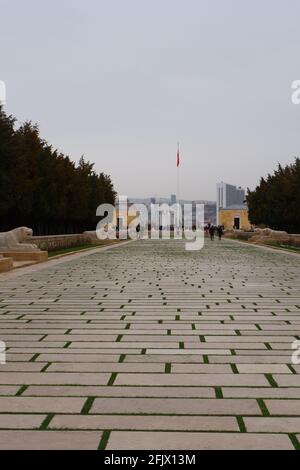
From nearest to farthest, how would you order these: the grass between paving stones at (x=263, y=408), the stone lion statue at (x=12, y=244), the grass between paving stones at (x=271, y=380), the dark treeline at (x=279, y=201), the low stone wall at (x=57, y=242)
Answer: the grass between paving stones at (x=263, y=408) → the grass between paving stones at (x=271, y=380) → the stone lion statue at (x=12, y=244) → the low stone wall at (x=57, y=242) → the dark treeline at (x=279, y=201)

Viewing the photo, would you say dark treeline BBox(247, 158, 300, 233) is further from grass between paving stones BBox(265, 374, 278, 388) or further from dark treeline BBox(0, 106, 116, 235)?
grass between paving stones BBox(265, 374, 278, 388)

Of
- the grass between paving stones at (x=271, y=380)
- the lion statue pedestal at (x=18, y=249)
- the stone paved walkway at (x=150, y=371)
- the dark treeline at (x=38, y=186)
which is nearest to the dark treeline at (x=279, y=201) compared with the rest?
the dark treeline at (x=38, y=186)

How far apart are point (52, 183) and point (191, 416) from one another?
1170 inches

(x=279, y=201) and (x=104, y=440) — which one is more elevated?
(x=279, y=201)

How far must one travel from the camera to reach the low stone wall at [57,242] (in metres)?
27.0

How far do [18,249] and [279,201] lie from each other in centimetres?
3169

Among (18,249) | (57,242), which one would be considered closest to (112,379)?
(18,249)

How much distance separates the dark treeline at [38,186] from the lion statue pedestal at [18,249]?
4753 millimetres

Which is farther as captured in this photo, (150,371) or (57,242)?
(57,242)

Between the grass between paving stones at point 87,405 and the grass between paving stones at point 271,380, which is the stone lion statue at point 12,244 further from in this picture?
the grass between paving stones at point 87,405

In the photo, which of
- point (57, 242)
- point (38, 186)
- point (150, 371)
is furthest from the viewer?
point (38, 186)

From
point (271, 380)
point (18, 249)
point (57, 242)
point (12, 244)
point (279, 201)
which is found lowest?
point (57, 242)

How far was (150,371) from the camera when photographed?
5.09m

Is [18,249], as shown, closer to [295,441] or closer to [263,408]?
[263,408]
